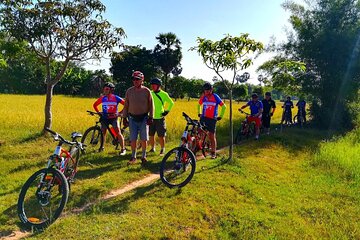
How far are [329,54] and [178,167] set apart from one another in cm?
1524

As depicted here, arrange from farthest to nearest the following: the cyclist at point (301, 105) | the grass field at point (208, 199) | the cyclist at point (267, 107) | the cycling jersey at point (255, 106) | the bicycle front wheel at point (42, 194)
Result: 1. the cyclist at point (301, 105)
2. the cyclist at point (267, 107)
3. the cycling jersey at point (255, 106)
4. the grass field at point (208, 199)
5. the bicycle front wheel at point (42, 194)

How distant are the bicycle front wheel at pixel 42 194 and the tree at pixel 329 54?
17.3m

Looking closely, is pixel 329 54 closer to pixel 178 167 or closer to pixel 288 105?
pixel 288 105

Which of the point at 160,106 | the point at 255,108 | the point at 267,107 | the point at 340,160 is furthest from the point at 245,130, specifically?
the point at 160,106

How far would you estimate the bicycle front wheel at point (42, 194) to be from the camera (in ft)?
15.9

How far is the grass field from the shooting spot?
200 inches

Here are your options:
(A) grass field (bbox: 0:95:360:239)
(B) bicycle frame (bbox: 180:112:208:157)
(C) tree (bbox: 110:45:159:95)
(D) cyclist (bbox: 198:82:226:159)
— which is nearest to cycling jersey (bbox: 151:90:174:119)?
(D) cyclist (bbox: 198:82:226:159)

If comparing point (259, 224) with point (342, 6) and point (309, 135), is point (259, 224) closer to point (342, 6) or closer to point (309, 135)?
point (309, 135)

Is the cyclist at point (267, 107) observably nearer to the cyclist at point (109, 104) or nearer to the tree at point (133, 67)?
the cyclist at point (109, 104)

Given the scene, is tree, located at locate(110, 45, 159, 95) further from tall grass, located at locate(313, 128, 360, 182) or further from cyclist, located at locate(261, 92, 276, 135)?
tall grass, located at locate(313, 128, 360, 182)

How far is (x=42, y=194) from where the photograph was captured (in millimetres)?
4949

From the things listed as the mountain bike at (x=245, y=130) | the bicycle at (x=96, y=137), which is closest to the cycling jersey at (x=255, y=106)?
the mountain bike at (x=245, y=130)

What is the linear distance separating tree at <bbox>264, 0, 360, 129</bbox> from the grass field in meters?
9.61

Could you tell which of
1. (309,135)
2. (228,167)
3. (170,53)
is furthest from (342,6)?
(170,53)
